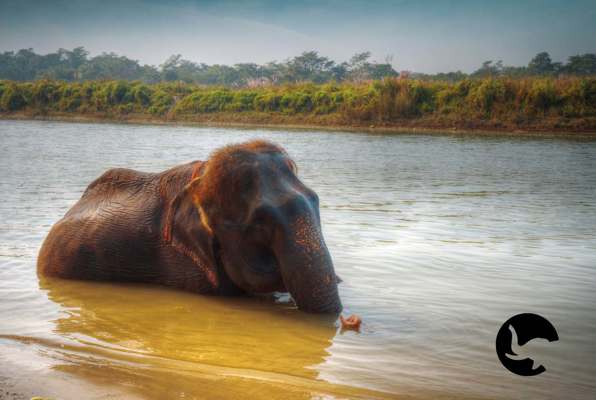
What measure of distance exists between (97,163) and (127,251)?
389 inches

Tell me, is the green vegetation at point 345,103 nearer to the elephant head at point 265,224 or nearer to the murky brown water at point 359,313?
the murky brown water at point 359,313

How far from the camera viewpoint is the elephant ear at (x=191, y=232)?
460 cm

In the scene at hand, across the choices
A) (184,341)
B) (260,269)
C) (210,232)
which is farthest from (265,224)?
(184,341)

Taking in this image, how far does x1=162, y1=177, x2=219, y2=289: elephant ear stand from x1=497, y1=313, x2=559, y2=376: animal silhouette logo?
198 cm

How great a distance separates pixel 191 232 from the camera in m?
4.65

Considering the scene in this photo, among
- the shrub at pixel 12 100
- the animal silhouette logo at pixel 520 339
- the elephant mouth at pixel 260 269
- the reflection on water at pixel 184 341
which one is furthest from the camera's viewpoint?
the shrub at pixel 12 100

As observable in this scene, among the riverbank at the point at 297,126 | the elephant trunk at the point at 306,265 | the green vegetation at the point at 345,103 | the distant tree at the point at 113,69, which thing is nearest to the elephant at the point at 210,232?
the elephant trunk at the point at 306,265

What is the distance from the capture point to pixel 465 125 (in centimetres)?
2673

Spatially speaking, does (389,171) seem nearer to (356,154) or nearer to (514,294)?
→ (356,154)

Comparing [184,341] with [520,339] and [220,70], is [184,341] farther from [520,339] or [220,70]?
[220,70]

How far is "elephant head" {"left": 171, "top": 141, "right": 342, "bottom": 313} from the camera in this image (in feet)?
13.6

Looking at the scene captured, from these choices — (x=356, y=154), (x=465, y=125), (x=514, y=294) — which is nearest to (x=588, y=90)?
(x=465, y=125)

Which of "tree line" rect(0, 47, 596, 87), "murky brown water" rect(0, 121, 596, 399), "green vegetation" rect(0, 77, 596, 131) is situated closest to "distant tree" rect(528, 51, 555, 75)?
"tree line" rect(0, 47, 596, 87)

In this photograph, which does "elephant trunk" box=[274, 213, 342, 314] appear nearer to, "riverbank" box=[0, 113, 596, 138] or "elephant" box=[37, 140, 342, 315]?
"elephant" box=[37, 140, 342, 315]
